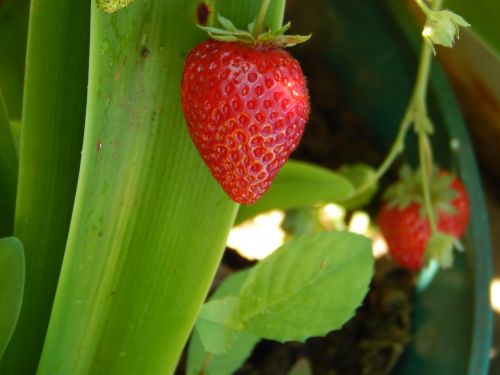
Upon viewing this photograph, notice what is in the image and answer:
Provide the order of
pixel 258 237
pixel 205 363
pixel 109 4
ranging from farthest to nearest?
pixel 258 237
pixel 205 363
pixel 109 4

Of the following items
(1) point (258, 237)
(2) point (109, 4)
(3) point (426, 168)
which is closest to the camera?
(2) point (109, 4)

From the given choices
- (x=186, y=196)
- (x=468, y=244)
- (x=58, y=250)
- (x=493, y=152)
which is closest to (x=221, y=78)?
(x=186, y=196)

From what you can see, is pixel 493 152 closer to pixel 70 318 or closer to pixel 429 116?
pixel 429 116

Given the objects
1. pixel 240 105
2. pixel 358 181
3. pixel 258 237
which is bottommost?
pixel 258 237

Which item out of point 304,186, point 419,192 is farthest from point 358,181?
point 304,186

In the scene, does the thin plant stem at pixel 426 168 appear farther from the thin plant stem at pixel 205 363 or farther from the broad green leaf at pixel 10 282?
the broad green leaf at pixel 10 282

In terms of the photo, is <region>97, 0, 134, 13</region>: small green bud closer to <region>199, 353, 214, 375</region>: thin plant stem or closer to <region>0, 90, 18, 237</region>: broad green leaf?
<region>0, 90, 18, 237</region>: broad green leaf

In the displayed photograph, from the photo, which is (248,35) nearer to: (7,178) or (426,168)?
(7,178)
